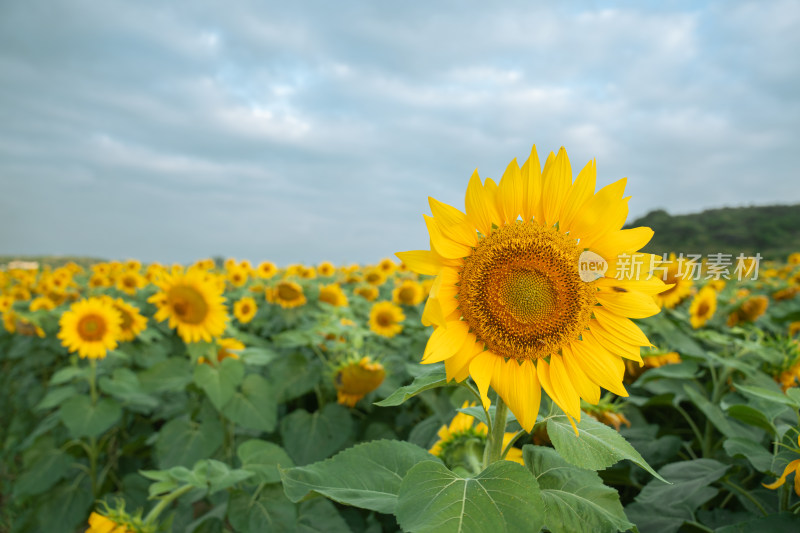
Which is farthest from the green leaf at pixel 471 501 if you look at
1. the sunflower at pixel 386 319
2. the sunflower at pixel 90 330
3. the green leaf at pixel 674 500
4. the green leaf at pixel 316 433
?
the sunflower at pixel 90 330

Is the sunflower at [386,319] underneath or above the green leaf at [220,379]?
above

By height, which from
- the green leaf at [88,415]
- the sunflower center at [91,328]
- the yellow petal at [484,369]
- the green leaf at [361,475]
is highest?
the yellow petal at [484,369]

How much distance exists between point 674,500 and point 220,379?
238cm

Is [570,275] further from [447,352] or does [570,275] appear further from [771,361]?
[771,361]

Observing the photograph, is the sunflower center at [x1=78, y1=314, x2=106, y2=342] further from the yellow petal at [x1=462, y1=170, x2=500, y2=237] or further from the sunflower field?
the yellow petal at [x1=462, y1=170, x2=500, y2=237]

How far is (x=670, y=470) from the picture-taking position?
1955 millimetres

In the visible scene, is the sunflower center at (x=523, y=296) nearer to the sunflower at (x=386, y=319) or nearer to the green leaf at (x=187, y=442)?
the green leaf at (x=187, y=442)

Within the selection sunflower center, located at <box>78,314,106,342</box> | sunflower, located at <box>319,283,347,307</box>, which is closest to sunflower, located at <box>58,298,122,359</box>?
sunflower center, located at <box>78,314,106,342</box>

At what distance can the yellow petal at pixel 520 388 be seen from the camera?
1235mm

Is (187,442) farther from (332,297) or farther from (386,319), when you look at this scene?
(332,297)

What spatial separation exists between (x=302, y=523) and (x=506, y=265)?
1.69 metres

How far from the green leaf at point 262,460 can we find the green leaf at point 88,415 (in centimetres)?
174

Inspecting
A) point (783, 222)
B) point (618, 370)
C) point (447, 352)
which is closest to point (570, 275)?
point (618, 370)

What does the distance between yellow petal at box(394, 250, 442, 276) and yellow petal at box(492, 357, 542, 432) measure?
0.95 feet
